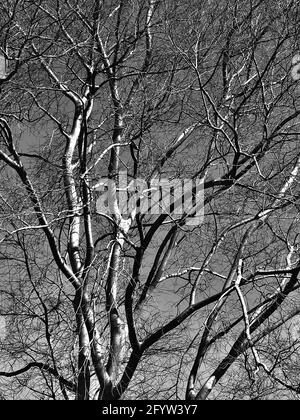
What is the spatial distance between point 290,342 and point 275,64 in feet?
8.74

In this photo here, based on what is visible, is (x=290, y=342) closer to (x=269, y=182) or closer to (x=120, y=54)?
(x=269, y=182)

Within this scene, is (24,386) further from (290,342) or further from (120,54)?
(120,54)

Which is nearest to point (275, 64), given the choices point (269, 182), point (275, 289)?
point (269, 182)

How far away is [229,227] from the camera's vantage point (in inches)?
250

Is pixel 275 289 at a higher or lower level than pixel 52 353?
higher

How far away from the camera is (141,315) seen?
269 inches

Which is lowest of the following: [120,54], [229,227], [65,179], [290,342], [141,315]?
[290,342]
